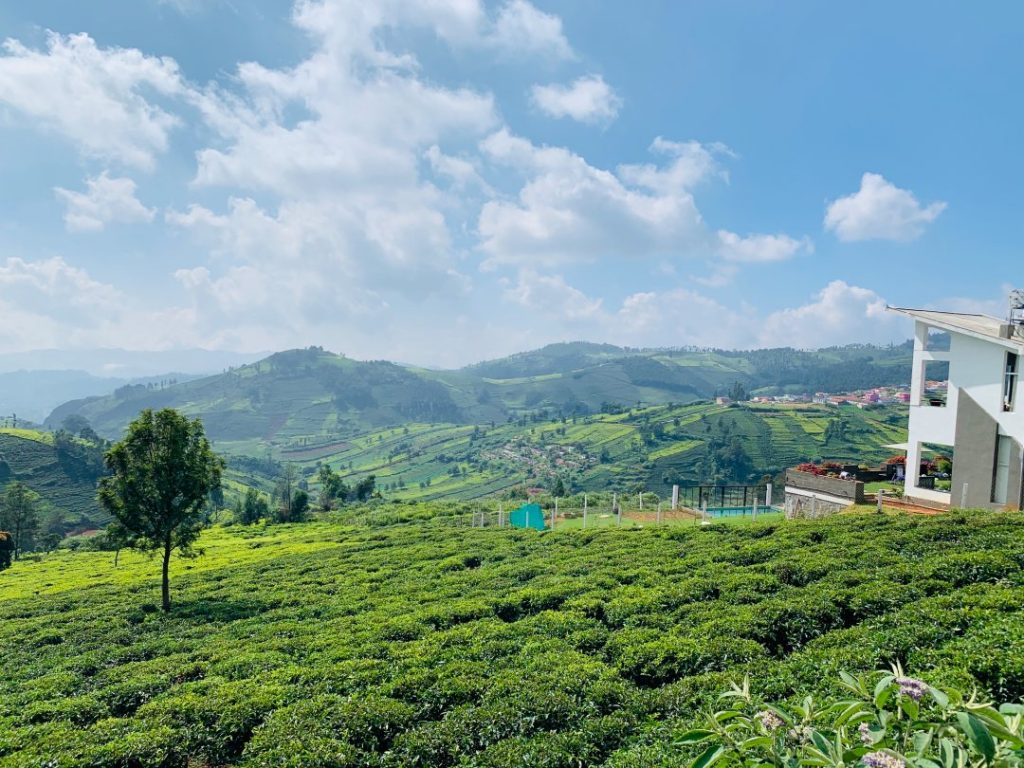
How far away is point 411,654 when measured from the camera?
38.3 feet

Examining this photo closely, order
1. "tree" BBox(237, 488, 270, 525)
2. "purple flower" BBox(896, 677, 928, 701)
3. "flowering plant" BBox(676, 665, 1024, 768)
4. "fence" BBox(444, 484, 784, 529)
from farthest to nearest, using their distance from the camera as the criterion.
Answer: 1. "tree" BBox(237, 488, 270, 525)
2. "fence" BBox(444, 484, 784, 529)
3. "purple flower" BBox(896, 677, 928, 701)
4. "flowering plant" BBox(676, 665, 1024, 768)

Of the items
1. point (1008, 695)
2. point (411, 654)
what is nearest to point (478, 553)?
point (411, 654)

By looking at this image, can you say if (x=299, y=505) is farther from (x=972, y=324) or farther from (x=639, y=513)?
(x=972, y=324)

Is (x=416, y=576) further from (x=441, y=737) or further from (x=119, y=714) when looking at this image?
(x=441, y=737)

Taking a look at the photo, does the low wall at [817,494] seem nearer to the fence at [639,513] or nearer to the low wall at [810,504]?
the low wall at [810,504]

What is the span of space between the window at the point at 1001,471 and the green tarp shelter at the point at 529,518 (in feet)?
63.1

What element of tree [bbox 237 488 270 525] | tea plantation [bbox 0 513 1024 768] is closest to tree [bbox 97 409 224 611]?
tea plantation [bbox 0 513 1024 768]

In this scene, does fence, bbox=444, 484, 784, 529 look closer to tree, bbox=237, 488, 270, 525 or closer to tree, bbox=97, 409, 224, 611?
tree, bbox=97, 409, 224, 611

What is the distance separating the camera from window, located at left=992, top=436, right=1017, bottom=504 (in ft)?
69.7

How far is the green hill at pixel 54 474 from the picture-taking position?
342 ft

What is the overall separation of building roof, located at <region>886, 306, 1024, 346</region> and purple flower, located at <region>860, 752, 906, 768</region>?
2442 centimetres

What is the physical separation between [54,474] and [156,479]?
126823mm

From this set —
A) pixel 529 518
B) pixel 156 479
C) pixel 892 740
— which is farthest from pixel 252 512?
pixel 892 740

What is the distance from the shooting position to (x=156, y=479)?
69.0 feet
